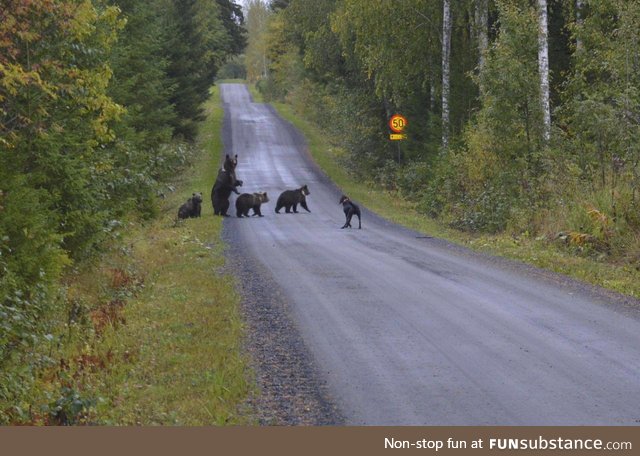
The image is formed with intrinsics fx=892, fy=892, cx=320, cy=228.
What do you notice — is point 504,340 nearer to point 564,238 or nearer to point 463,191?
point 564,238

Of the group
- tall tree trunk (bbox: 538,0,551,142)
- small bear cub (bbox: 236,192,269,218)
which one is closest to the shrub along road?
tall tree trunk (bbox: 538,0,551,142)

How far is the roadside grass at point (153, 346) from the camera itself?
7.70 metres

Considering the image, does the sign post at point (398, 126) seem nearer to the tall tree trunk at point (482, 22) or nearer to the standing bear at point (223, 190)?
the tall tree trunk at point (482, 22)

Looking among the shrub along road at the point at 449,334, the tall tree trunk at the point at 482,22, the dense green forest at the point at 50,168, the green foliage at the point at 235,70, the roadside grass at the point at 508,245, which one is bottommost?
the roadside grass at the point at 508,245

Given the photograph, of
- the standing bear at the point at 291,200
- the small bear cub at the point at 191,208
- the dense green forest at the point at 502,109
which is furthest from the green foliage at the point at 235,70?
the small bear cub at the point at 191,208

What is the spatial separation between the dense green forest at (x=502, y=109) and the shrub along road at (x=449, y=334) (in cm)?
319

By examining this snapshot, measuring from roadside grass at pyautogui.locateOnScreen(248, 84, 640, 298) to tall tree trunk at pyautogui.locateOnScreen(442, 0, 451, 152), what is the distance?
3.04m

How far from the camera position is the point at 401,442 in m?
6.55

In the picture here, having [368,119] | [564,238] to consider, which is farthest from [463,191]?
[368,119]

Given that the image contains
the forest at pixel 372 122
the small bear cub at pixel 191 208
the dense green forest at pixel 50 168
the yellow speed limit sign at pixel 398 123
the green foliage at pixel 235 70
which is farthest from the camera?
the green foliage at pixel 235 70

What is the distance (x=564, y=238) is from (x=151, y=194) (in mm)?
10131

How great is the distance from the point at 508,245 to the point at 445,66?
14.0 meters

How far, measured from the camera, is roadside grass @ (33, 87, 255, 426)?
7.70 m

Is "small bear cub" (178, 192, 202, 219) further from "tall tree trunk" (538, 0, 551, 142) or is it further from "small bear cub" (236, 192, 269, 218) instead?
"tall tree trunk" (538, 0, 551, 142)
